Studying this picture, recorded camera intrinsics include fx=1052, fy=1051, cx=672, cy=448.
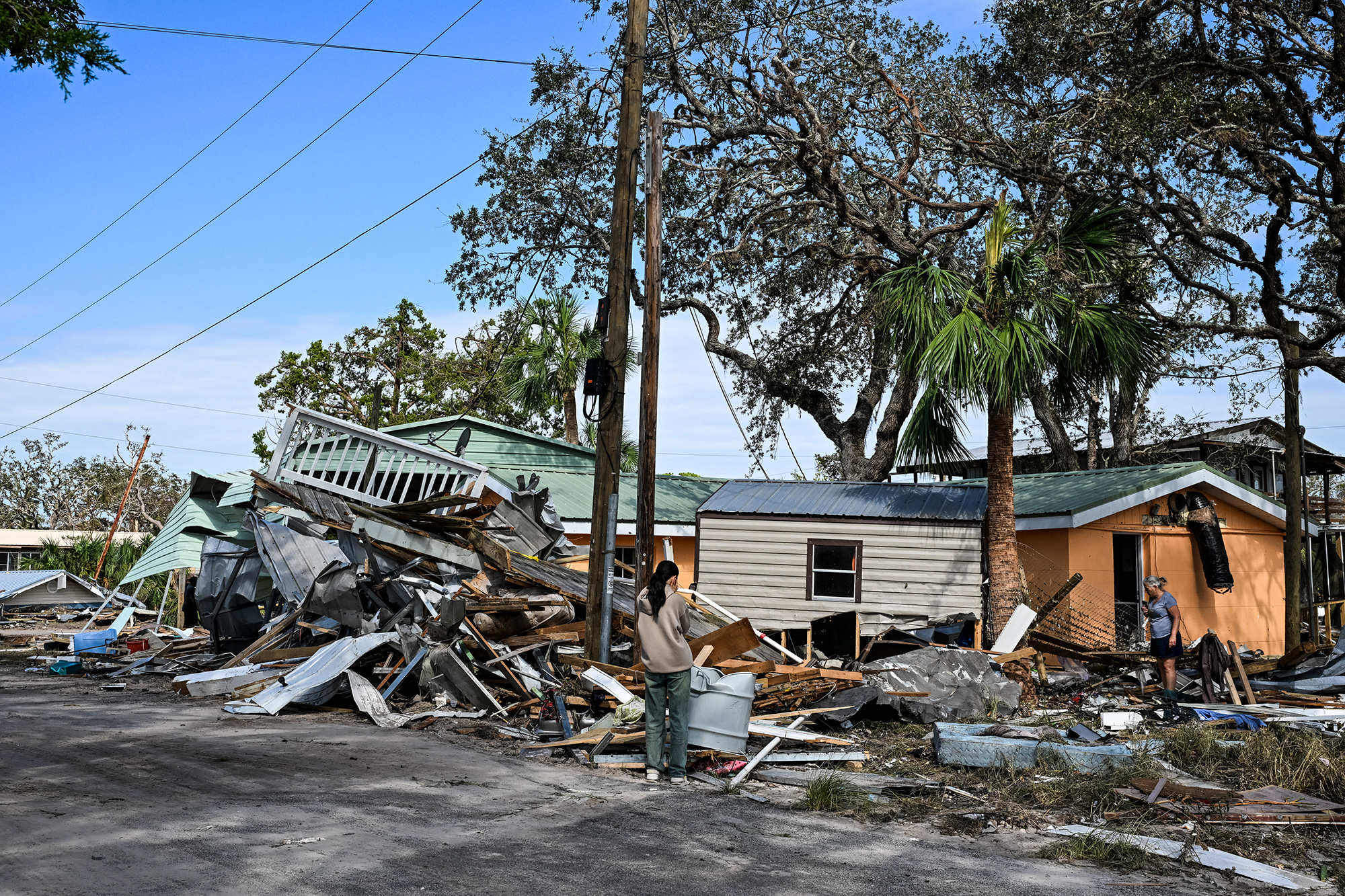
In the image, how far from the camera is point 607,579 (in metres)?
10.4

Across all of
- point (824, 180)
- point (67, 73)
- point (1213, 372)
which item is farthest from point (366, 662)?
point (1213, 372)

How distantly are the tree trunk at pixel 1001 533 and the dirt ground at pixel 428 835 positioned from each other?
8.18 metres

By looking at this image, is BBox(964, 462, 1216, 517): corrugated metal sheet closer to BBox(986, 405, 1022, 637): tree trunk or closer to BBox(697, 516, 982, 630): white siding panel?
BBox(697, 516, 982, 630): white siding panel

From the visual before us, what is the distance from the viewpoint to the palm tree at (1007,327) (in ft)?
45.7

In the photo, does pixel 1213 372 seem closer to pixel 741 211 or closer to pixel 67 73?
pixel 741 211

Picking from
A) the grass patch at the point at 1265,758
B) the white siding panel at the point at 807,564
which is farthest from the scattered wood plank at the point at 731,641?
the white siding panel at the point at 807,564

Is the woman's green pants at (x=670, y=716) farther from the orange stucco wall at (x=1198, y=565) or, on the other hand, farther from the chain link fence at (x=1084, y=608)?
the orange stucco wall at (x=1198, y=565)

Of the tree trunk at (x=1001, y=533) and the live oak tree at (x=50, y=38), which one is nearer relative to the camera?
the live oak tree at (x=50, y=38)

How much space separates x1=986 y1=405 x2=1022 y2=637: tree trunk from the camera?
49.6 ft

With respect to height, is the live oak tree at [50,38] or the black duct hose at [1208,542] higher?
the live oak tree at [50,38]

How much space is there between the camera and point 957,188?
22.9 metres

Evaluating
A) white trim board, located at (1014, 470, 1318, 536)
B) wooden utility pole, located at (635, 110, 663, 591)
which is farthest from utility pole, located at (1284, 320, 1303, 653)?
wooden utility pole, located at (635, 110, 663, 591)

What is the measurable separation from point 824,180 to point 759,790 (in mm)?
13923

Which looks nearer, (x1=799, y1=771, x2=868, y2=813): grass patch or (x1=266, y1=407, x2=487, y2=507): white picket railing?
(x1=799, y1=771, x2=868, y2=813): grass patch
